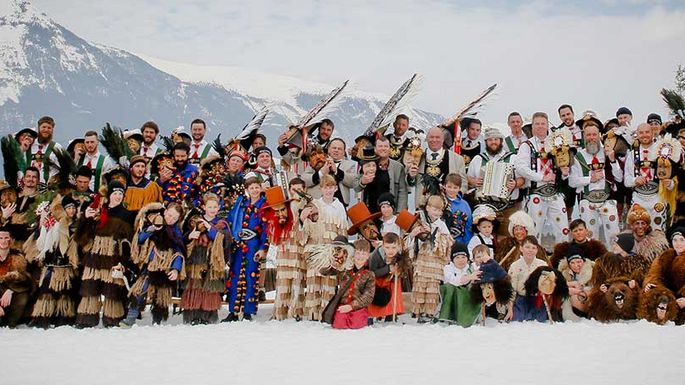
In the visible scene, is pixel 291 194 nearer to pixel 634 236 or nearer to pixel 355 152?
pixel 355 152

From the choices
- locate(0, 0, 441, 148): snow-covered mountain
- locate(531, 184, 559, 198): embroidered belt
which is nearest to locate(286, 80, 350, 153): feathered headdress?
locate(531, 184, 559, 198): embroidered belt

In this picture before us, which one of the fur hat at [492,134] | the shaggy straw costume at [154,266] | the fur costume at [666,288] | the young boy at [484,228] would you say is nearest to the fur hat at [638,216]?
the fur costume at [666,288]

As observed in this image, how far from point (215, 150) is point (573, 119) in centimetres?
420

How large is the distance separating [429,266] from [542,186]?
76.3 inches

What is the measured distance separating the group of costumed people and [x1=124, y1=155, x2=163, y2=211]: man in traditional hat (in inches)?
0.6

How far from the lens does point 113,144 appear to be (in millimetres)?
7801

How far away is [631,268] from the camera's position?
6.61m

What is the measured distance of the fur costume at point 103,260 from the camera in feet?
21.0

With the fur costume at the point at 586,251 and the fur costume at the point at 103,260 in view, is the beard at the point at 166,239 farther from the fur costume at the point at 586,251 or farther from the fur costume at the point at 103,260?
the fur costume at the point at 586,251

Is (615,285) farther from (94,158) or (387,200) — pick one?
(94,158)

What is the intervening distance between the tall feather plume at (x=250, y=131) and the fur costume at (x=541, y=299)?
3812mm

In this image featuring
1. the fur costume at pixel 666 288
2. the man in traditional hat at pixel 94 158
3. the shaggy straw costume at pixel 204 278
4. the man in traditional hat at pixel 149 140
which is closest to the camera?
the fur costume at pixel 666 288

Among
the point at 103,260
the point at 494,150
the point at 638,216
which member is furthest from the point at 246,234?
the point at 638,216

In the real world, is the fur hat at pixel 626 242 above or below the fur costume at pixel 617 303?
above
